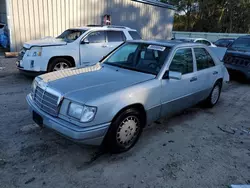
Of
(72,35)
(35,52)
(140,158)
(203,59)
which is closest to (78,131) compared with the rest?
(140,158)

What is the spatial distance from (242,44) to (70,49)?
272 inches

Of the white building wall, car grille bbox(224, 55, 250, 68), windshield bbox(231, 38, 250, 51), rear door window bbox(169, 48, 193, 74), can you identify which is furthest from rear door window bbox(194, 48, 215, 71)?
the white building wall

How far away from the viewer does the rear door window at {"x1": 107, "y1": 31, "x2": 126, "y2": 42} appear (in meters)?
7.96

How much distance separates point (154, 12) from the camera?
16.4m

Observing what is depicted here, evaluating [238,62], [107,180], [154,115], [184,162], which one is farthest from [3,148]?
[238,62]

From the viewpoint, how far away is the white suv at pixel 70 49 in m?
6.59

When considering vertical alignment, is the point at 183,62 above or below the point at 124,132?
above

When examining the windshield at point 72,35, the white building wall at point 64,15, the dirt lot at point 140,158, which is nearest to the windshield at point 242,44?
the dirt lot at point 140,158

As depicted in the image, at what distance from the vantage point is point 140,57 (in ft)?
13.5

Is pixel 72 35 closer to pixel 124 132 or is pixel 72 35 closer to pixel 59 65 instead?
pixel 59 65

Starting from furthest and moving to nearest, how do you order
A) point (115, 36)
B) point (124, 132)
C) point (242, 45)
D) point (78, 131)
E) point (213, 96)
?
point (242, 45) → point (115, 36) → point (213, 96) → point (124, 132) → point (78, 131)

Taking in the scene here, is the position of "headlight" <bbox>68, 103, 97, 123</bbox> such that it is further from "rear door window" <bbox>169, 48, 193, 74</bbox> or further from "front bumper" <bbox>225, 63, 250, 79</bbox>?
"front bumper" <bbox>225, 63, 250, 79</bbox>

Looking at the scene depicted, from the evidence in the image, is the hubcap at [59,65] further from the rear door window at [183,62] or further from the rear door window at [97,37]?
the rear door window at [183,62]

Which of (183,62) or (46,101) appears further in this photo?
(183,62)
